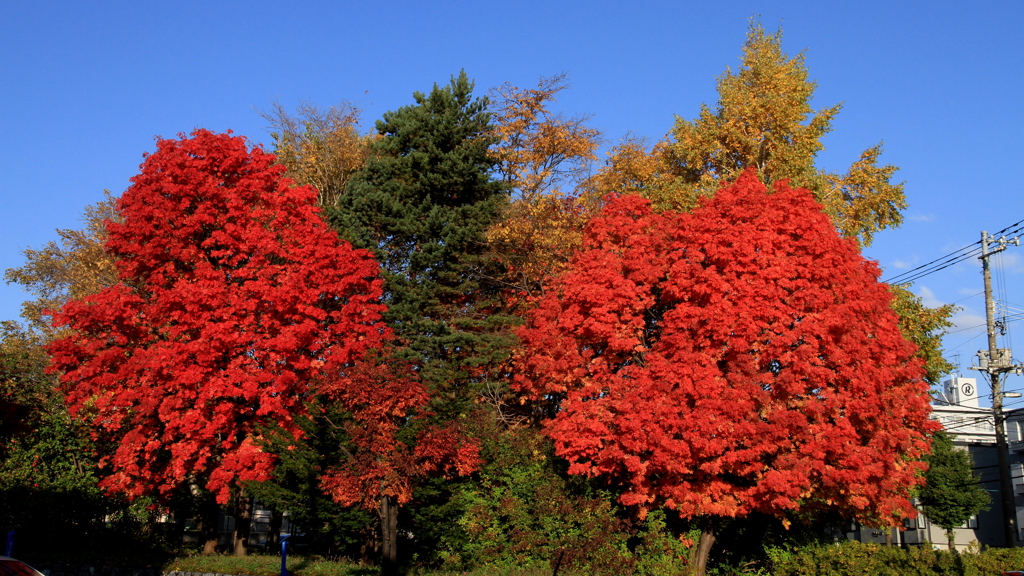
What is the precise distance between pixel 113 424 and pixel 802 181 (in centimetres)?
2145

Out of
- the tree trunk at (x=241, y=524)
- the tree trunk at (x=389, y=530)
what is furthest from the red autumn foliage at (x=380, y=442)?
Result: the tree trunk at (x=241, y=524)

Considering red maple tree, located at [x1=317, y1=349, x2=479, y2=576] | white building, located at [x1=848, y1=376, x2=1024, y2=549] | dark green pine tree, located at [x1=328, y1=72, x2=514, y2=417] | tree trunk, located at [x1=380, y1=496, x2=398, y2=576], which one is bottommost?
white building, located at [x1=848, y1=376, x2=1024, y2=549]

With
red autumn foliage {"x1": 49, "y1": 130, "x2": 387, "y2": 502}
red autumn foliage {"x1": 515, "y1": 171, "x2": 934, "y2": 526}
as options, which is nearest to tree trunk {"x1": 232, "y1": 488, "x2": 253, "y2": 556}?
red autumn foliage {"x1": 49, "y1": 130, "x2": 387, "y2": 502}

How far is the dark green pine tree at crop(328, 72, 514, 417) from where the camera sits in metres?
27.7

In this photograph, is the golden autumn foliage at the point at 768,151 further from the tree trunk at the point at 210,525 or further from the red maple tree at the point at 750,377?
the tree trunk at the point at 210,525

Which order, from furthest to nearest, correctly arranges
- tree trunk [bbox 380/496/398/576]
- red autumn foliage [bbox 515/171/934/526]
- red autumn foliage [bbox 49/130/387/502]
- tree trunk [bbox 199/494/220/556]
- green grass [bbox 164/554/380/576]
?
A: 1. tree trunk [bbox 199/494/220/556]
2. red autumn foliage [bbox 49/130/387/502]
3. green grass [bbox 164/554/380/576]
4. red autumn foliage [bbox 515/171/934/526]
5. tree trunk [bbox 380/496/398/576]

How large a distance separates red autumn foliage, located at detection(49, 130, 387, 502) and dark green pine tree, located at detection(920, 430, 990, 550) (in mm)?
28030

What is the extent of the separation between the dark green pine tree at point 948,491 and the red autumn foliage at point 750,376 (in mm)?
18738

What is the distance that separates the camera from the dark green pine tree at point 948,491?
37.2 metres

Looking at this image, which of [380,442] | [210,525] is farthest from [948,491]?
[210,525]

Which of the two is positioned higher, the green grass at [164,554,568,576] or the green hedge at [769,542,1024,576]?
the green hedge at [769,542,1024,576]

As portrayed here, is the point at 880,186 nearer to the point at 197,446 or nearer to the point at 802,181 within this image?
the point at 802,181

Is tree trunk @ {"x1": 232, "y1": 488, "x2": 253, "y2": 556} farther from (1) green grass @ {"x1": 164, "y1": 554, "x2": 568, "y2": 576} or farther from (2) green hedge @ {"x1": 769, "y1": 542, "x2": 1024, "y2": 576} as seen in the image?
(2) green hedge @ {"x1": 769, "y1": 542, "x2": 1024, "y2": 576}

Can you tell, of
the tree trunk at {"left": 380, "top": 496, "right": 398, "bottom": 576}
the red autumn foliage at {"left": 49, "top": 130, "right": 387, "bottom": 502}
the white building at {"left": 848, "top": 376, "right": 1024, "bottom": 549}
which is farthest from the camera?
the white building at {"left": 848, "top": 376, "right": 1024, "bottom": 549}
